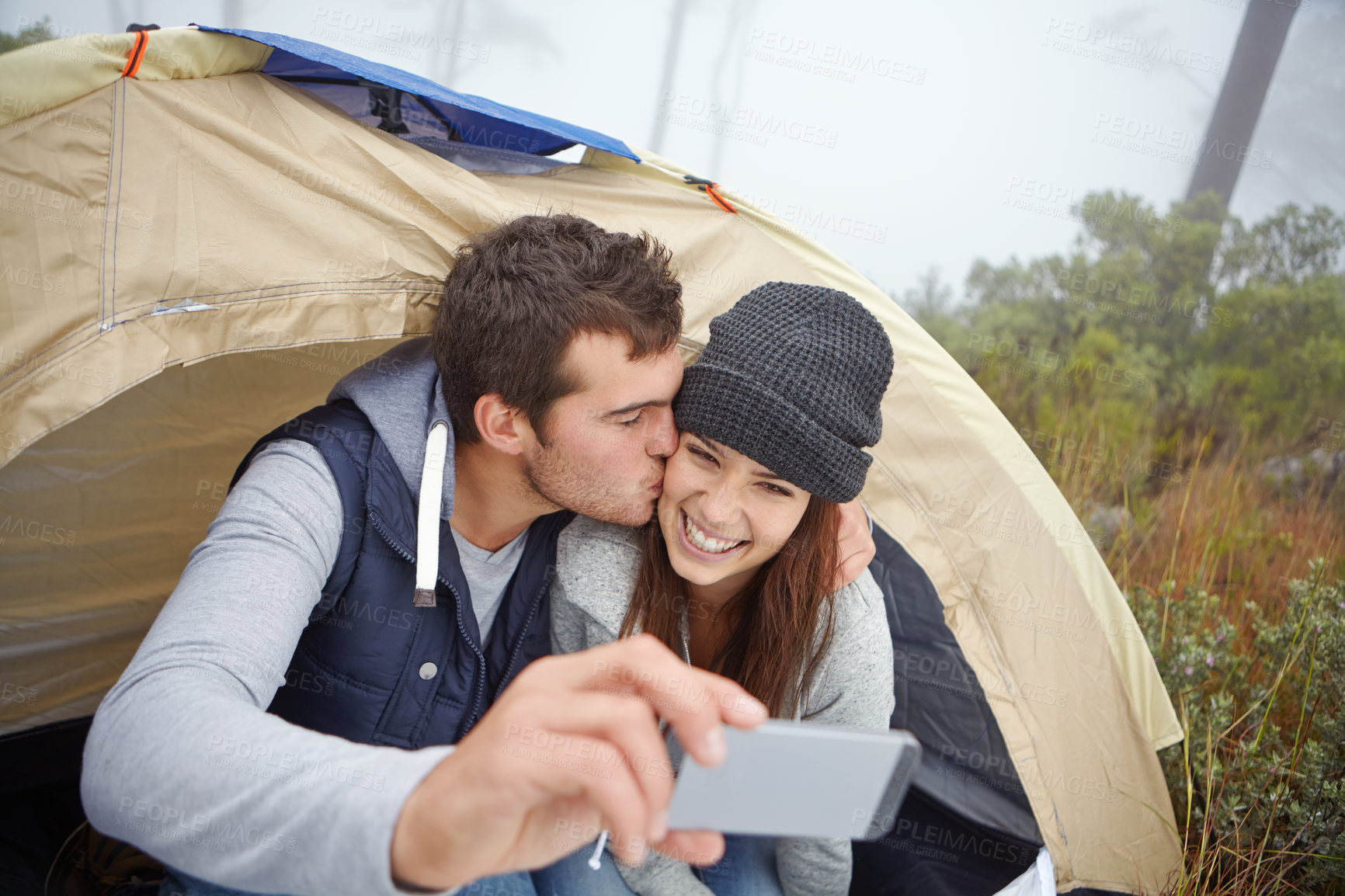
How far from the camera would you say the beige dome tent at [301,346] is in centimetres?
132

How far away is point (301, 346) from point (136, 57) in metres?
0.66

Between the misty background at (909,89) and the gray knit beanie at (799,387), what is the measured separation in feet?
13.5

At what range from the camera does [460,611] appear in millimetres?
1578

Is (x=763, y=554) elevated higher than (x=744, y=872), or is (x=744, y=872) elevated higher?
(x=763, y=554)

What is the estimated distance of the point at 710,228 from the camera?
1.90 m

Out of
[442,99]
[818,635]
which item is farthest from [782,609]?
[442,99]

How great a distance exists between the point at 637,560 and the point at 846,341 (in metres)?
0.61

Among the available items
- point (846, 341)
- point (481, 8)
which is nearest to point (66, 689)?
point (846, 341)

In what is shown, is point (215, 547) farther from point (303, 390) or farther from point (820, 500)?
point (303, 390)
